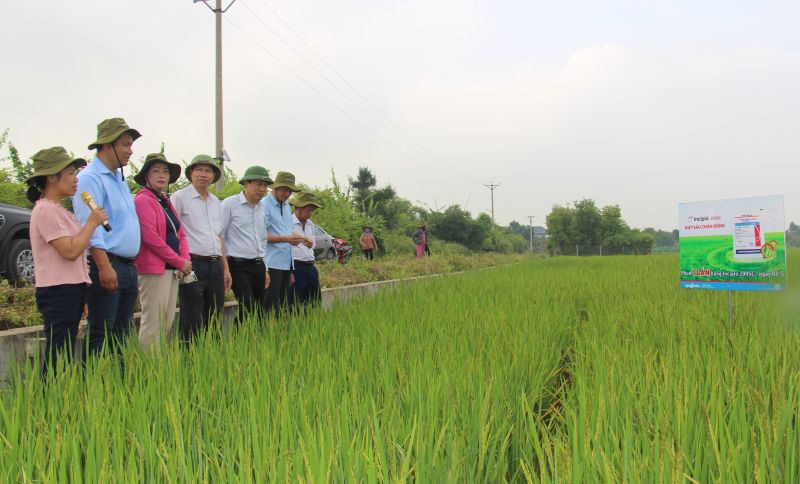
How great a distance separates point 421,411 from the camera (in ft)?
5.36

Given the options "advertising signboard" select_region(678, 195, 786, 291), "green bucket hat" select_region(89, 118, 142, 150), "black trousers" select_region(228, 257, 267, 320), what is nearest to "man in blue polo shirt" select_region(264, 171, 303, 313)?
"black trousers" select_region(228, 257, 267, 320)

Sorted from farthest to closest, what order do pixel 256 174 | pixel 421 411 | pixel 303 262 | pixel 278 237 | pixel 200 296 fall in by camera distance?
pixel 303 262 < pixel 278 237 < pixel 256 174 < pixel 200 296 < pixel 421 411

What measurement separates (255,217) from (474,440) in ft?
9.75

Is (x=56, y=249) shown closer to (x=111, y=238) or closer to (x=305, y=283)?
(x=111, y=238)

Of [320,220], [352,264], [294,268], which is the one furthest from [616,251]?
[294,268]

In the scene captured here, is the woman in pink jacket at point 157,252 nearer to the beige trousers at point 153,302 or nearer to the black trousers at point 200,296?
the beige trousers at point 153,302

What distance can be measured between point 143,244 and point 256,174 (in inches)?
44.5

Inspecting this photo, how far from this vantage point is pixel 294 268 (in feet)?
16.1

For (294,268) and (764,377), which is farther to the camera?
(294,268)

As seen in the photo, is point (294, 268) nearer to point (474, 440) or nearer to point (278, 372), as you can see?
point (278, 372)

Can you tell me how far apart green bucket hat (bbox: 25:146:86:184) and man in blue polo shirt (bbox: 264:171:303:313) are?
74.4 inches

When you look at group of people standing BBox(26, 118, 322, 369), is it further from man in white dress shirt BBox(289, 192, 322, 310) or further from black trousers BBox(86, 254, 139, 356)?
man in white dress shirt BBox(289, 192, 322, 310)

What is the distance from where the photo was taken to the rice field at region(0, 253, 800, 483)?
131cm

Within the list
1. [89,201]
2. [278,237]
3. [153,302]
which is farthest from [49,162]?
[278,237]
